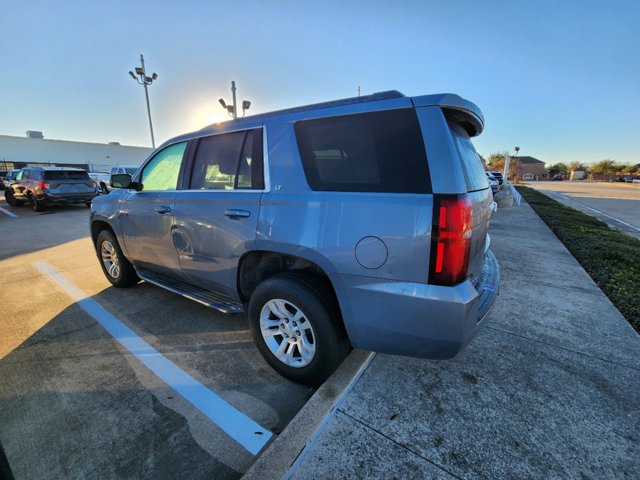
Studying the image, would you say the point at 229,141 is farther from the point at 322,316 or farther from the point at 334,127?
the point at 322,316

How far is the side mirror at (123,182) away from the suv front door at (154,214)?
7 centimetres

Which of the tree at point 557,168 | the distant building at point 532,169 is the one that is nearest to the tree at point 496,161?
the distant building at point 532,169

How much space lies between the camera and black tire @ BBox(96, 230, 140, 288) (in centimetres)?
412

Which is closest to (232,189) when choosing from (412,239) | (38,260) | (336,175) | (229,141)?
(229,141)

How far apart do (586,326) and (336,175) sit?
3.19 m

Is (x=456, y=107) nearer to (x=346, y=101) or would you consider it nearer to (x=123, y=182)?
(x=346, y=101)

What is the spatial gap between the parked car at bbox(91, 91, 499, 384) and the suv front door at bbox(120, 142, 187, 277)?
0.14m

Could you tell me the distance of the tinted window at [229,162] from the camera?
8.21 ft

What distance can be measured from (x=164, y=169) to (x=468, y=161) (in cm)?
309

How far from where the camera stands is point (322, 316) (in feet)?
6.90

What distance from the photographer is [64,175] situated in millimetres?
Answer: 12094

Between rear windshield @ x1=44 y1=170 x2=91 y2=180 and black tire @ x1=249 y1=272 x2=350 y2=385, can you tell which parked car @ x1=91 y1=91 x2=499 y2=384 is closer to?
black tire @ x1=249 y1=272 x2=350 y2=385

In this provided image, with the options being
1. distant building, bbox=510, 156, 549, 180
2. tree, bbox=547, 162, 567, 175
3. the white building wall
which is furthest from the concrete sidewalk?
tree, bbox=547, 162, 567, 175

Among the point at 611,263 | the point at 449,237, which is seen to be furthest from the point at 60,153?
the point at 611,263
